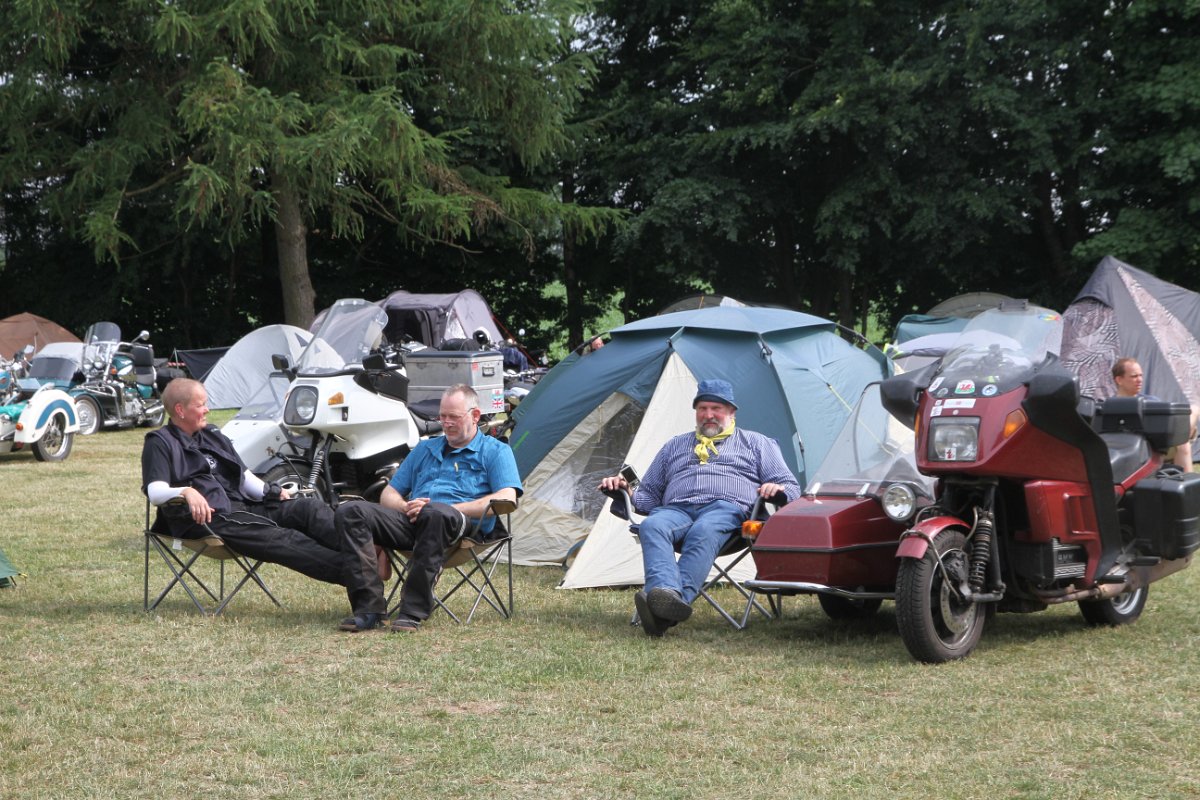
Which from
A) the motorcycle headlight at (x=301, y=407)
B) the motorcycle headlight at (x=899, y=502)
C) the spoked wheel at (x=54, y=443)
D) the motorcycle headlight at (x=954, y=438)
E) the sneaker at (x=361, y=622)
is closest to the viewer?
the motorcycle headlight at (x=954, y=438)

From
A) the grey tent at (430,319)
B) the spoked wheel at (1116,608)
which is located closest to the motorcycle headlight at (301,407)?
the spoked wheel at (1116,608)

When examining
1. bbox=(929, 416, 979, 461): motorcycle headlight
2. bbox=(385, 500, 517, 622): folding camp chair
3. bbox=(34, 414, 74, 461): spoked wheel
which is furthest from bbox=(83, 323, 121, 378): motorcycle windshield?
bbox=(929, 416, 979, 461): motorcycle headlight

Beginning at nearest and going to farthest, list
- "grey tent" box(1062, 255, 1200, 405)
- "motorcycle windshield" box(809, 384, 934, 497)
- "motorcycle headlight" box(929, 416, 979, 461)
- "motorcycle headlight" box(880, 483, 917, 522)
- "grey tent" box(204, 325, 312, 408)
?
"motorcycle headlight" box(929, 416, 979, 461) < "motorcycle headlight" box(880, 483, 917, 522) < "motorcycle windshield" box(809, 384, 934, 497) < "grey tent" box(1062, 255, 1200, 405) < "grey tent" box(204, 325, 312, 408)

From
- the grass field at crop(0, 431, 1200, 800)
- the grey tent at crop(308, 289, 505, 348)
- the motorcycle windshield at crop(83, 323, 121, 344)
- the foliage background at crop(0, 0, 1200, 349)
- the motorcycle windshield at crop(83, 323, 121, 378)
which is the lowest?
the grass field at crop(0, 431, 1200, 800)

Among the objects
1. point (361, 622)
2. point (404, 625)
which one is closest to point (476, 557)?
point (404, 625)

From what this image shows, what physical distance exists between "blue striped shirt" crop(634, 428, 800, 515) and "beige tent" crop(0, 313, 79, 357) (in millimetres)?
16170

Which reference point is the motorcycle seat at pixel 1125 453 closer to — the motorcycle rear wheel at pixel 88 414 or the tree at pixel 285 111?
the motorcycle rear wheel at pixel 88 414

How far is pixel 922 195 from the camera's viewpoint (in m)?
20.5

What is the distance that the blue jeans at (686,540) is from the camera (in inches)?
219

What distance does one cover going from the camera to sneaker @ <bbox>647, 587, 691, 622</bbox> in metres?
5.38

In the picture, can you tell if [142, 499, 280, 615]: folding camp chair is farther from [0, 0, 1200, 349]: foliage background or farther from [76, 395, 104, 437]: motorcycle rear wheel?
[0, 0, 1200, 349]: foliage background

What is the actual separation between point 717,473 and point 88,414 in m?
11.6

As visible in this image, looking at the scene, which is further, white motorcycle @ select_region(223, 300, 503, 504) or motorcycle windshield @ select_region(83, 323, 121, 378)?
motorcycle windshield @ select_region(83, 323, 121, 378)

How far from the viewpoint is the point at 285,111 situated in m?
18.1
